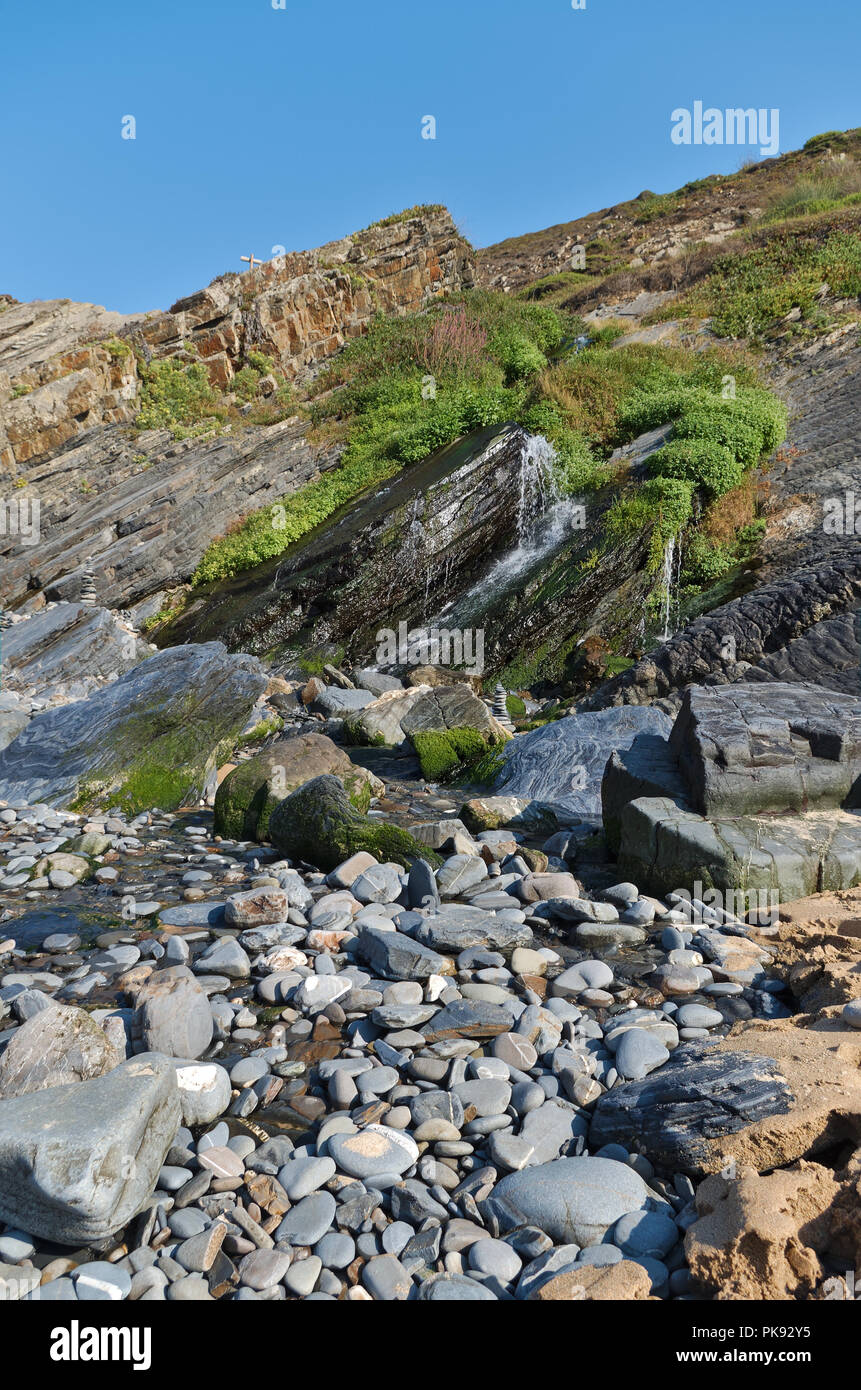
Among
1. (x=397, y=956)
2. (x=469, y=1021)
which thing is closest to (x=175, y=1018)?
(x=397, y=956)

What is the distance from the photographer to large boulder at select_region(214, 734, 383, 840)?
748 cm

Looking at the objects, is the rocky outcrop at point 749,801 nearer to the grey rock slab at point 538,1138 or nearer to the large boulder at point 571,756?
the large boulder at point 571,756

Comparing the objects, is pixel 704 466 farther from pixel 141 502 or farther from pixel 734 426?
pixel 141 502

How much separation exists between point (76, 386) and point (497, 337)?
43.6ft

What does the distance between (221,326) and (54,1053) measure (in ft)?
95.3

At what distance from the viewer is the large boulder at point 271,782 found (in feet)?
24.5

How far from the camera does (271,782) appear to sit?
7.61 metres

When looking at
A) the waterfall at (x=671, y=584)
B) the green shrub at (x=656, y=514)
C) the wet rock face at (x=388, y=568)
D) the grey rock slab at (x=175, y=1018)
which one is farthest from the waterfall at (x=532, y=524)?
the grey rock slab at (x=175, y=1018)

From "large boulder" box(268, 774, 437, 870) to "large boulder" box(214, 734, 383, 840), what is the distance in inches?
24.1

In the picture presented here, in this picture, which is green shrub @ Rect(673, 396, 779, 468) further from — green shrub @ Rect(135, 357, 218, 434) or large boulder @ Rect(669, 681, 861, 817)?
green shrub @ Rect(135, 357, 218, 434)

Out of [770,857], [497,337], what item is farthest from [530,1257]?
[497,337]

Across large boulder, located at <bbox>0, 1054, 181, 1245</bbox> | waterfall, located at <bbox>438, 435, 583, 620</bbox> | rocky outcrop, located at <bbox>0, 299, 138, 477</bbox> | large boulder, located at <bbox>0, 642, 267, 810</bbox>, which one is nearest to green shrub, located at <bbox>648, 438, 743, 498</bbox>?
waterfall, located at <bbox>438, 435, 583, 620</bbox>

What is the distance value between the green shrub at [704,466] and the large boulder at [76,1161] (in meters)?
14.3
